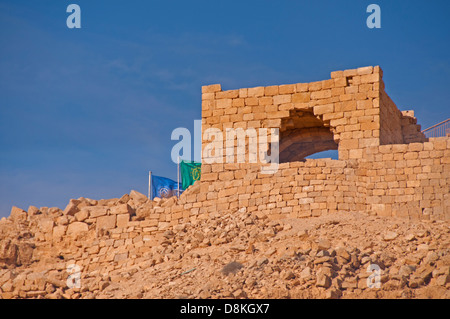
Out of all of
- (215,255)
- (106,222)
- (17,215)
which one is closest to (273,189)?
(215,255)

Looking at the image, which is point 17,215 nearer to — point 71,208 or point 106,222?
point 71,208

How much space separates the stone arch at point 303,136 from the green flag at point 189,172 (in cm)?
343

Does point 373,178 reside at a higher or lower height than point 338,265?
higher

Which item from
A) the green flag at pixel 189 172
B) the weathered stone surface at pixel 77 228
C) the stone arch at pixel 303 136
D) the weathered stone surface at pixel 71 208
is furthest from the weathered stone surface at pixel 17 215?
the stone arch at pixel 303 136

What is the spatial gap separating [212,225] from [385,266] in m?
4.17

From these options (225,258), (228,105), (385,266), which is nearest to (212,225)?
(225,258)

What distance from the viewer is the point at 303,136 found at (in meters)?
19.8

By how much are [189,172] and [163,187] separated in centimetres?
109

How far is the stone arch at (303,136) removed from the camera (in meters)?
18.6

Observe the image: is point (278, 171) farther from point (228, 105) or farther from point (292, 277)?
point (292, 277)

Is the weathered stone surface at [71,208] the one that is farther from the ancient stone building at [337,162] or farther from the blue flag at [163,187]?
the blue flag at [163,187]
